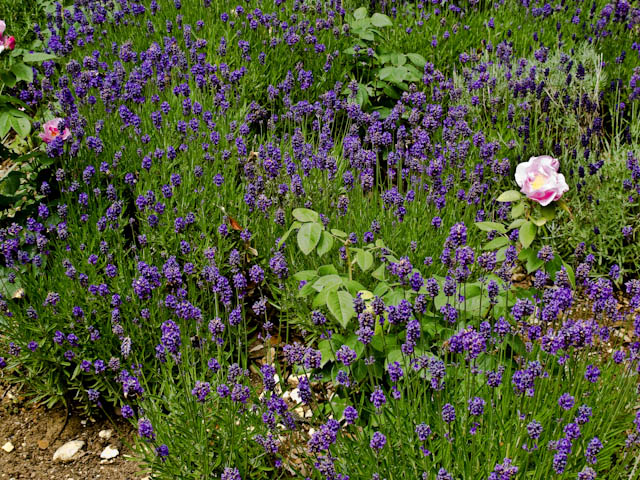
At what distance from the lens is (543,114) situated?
4062 millimetres

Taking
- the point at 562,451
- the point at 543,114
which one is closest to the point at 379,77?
the point at 543,114

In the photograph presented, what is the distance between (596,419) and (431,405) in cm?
55

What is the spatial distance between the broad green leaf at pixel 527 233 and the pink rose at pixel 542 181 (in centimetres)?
12

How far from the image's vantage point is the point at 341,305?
87.7 inches

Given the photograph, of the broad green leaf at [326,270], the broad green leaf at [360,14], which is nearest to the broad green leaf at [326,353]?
the broad green leaf at [326,270]

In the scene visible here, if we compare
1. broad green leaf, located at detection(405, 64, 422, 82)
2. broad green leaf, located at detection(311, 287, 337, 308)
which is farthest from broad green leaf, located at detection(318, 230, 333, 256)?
broad green leaf, located at detection(405, 64, 422, 82)

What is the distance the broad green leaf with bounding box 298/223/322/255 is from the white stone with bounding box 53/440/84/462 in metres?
1.39

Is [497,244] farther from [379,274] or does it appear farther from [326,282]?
[326,282]

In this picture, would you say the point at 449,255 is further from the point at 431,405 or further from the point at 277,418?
the point at 277,418

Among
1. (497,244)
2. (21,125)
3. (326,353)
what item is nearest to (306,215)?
(326,353)

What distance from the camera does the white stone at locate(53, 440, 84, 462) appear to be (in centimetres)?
282

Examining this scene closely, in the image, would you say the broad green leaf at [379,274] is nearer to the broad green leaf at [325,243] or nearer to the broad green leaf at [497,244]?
the broad green leaf at [325,243]

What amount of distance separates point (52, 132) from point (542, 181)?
7.42 feet

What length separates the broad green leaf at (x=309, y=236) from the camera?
7.71ft
